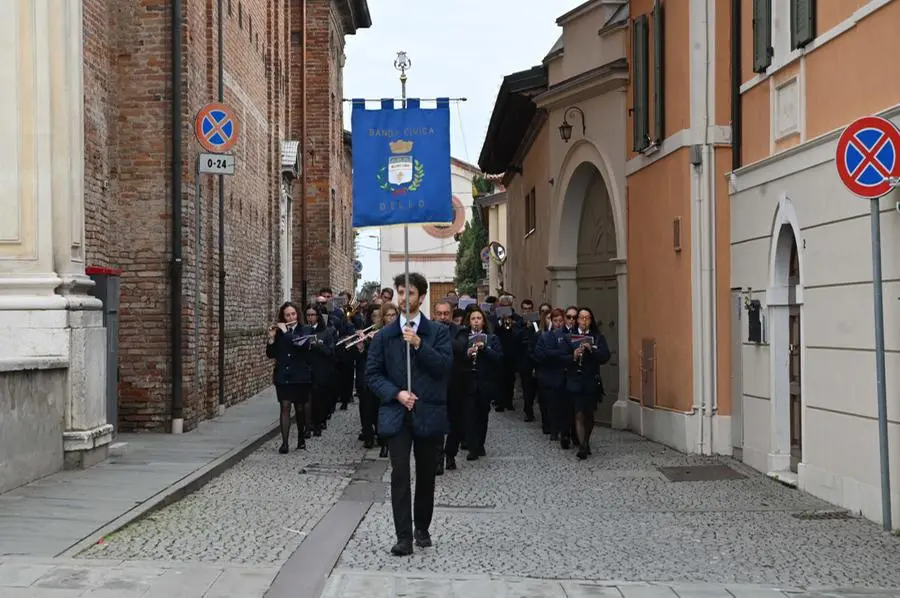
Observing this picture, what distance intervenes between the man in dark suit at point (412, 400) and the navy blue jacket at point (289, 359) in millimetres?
6979

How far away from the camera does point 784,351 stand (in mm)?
13695

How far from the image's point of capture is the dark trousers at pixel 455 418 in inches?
597

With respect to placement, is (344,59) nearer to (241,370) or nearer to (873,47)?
(241,370)

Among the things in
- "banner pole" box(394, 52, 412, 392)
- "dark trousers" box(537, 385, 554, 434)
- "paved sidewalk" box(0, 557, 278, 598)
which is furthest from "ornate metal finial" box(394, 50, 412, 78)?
"paved sidewalk" box(0, 557, 278, 598)

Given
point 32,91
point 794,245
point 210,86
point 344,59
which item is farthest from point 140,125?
point 344,59

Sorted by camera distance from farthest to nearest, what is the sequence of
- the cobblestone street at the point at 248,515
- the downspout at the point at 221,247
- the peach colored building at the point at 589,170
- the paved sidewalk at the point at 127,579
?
the downspout at the point at 221,247 → the peach colored building at the point at 589,170 → the cobblestone street at the point at 248,515 → the paved sidewalk at the point at 127,579

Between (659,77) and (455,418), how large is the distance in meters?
5.50

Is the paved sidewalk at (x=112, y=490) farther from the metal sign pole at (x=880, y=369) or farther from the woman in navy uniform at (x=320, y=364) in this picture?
the metal sign pole at (x=880, y=369)

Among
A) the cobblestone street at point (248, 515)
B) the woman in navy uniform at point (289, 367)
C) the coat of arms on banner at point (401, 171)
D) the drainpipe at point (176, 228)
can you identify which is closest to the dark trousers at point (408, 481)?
the cobblestone street at point (248, 515)

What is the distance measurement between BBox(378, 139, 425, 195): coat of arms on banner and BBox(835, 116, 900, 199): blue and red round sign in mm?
4190

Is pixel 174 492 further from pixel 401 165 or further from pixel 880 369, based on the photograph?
pixel 880 369

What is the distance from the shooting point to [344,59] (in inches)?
1898

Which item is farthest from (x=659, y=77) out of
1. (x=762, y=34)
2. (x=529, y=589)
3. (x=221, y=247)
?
(x=529, y=589)

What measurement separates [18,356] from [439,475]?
4.56 metres
